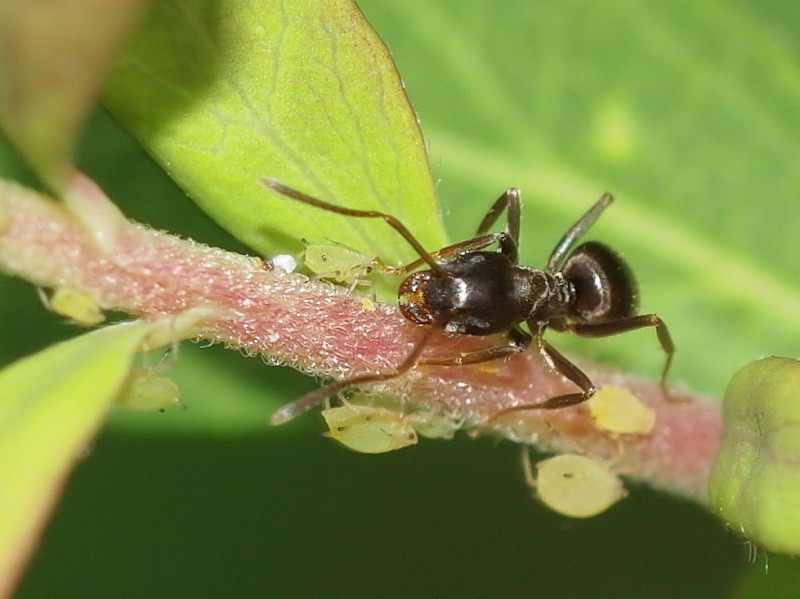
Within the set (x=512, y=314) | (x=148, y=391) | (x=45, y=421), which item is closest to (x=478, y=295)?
(x=512, y=314)

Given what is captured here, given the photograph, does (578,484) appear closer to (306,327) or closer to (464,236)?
(306,327)

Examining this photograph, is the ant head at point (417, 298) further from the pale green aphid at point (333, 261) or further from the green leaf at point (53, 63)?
the green leaf at point (53, 63)

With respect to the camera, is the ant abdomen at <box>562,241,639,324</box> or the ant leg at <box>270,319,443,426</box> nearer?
the ant leg at <box>270,319,443,426</box>

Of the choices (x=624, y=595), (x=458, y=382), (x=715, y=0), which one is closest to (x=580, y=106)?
(x=715, y=0)

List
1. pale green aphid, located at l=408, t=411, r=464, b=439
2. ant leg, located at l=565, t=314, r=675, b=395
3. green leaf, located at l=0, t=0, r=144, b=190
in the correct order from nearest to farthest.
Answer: green leaf, located at l=0, t=0, r=144, b=190 < pale green aphid, located at l=408, t=411, r=464, b=439 < ant leg, located at l=565, t=314, r=675, b=395

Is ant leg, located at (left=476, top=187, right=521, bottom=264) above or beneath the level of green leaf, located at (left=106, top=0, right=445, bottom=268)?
above

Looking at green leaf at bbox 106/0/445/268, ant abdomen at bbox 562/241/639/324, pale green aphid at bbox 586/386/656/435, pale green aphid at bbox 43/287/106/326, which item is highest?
ant abdomen at bbox 562/241/639/324

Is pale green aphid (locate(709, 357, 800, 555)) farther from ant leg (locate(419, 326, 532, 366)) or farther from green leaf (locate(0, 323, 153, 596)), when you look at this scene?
green leaf (locate(0, 323, 153, 596))

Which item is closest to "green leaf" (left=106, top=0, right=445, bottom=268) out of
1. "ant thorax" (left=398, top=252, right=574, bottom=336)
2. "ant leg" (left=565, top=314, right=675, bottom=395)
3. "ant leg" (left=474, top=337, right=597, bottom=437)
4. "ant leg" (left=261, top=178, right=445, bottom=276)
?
"ant leg" (left=261, top=178, right=445, bottom=276)
